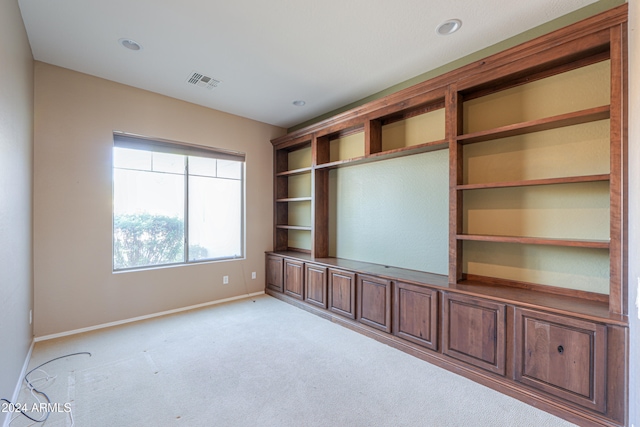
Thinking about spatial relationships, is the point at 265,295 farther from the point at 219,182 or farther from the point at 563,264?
the point at 563,264

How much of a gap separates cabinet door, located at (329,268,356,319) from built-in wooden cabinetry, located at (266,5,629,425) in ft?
0.11

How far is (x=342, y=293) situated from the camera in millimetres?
3518

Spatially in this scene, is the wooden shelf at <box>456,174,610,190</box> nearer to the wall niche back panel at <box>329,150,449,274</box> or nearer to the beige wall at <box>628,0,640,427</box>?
the beige wall at <box>628,0,640,427</box>

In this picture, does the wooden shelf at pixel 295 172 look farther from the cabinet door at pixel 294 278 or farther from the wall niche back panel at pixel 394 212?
the cabinet door at pixel 294 278

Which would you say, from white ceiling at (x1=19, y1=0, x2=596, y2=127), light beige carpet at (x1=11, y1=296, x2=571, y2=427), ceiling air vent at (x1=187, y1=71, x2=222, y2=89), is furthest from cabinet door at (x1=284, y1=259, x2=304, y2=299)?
ceiling air vent at (x1=187, y1=71, x2=222, y2=89)

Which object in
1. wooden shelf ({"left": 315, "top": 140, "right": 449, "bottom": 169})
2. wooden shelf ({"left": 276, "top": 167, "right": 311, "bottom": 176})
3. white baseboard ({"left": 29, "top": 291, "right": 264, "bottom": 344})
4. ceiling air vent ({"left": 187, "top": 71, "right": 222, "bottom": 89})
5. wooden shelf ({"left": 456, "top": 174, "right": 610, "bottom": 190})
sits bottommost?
white baseboard ({"left": 29, "top": 291, "right": 264, "bottom": 344})

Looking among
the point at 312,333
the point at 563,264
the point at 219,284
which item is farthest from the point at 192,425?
the point at 563,264

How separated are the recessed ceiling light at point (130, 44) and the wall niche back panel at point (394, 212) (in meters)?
2.70

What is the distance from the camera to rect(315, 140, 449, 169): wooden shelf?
Answer: 2895 millimetres

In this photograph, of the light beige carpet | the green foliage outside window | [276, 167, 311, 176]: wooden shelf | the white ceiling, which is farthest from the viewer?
[276, 167, 311, 176]: wooden shelf

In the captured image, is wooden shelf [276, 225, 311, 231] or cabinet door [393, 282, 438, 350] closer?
cabinet door [393, 282, 438, 350]

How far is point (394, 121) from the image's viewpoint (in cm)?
354

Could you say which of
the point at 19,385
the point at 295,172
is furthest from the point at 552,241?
the point at 19,385

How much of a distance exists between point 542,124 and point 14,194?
4120mm
